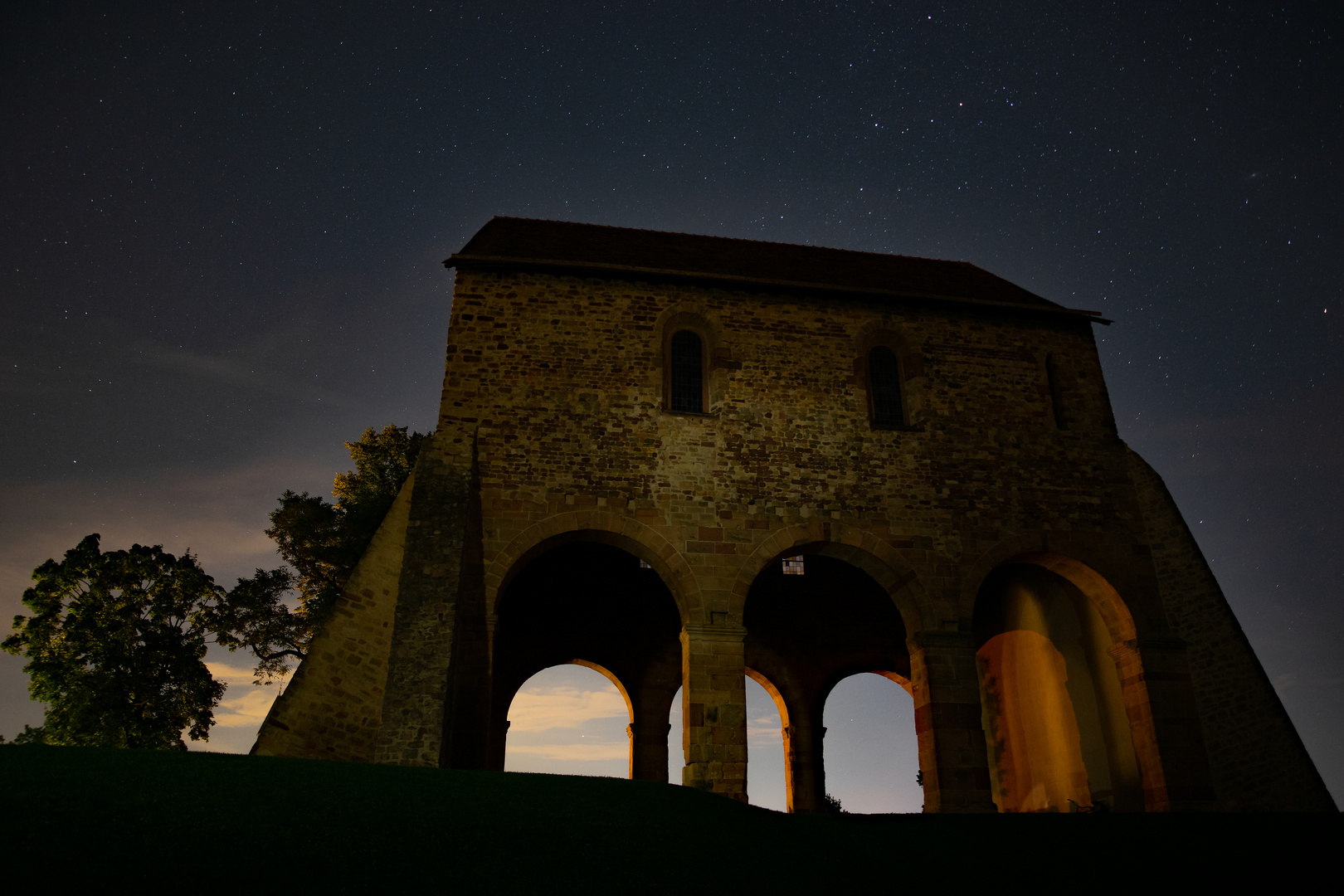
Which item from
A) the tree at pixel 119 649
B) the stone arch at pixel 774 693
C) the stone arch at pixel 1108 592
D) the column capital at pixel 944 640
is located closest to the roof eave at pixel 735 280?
the stone arch at pixel 1108 592

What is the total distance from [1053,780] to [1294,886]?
8.81 m

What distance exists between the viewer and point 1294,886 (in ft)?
25.7

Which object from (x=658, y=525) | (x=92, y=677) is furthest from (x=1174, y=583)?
(x=92, y=677)

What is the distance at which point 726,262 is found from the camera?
16.8 meters

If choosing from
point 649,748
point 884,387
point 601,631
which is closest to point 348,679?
point 601,631

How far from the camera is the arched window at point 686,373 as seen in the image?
15.0 m

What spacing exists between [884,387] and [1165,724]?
23.1 ft

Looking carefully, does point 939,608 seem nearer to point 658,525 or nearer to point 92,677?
point 658,525

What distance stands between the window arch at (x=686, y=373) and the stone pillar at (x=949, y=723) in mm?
5401

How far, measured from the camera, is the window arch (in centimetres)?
1495

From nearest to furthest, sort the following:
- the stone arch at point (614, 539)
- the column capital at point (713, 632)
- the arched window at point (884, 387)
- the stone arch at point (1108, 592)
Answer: the column capital at point (713, 632)
the stone arch at point (614, 539)
the stone arch at point (1108, 592)
the arched window at point (884, 387)

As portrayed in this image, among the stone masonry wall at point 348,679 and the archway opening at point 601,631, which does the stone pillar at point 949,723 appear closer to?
the archway opening at point 601,631

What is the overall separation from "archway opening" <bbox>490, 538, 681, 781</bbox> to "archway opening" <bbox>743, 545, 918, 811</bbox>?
196 centimetres

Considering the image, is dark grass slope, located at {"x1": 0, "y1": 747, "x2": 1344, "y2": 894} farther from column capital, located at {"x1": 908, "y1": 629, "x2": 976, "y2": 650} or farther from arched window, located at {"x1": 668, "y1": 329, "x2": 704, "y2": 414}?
arched window, located at {"x1": 668, "y1": 329, "x2": 704, "y2": 414}
